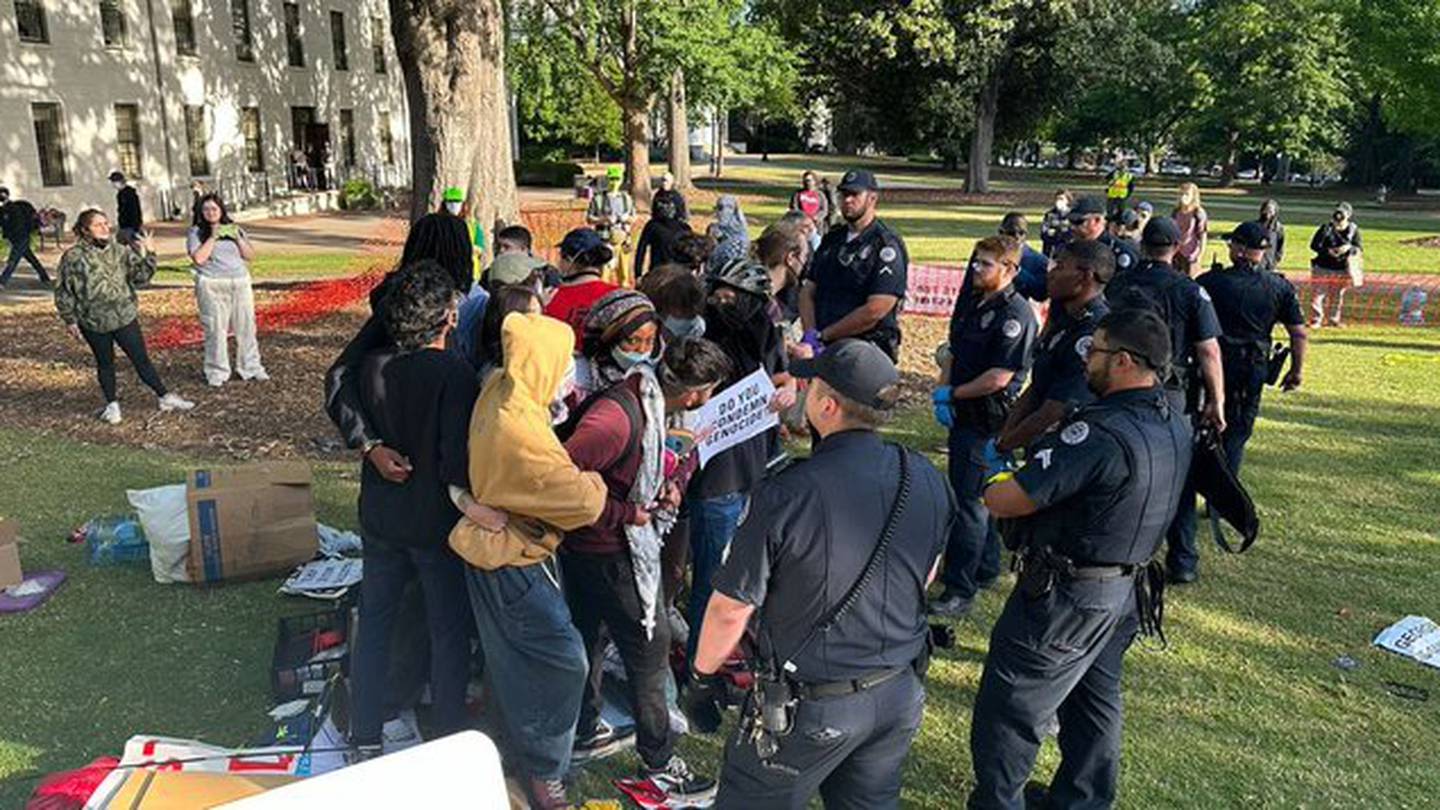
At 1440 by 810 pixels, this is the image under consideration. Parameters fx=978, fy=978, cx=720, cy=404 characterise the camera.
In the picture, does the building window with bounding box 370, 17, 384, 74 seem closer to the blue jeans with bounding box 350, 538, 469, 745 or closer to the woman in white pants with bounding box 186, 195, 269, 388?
the woman in white pants with bounding box 186, 195, 269, 388

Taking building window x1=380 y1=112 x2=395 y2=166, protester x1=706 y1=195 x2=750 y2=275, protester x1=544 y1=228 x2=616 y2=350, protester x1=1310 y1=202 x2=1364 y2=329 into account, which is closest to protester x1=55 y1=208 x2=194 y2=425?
protester x1=706 y1=195 x2=750 y2=275

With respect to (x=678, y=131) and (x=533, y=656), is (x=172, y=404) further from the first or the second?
(x=678, y=131)

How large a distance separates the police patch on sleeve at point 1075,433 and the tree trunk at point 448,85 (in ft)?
34.8

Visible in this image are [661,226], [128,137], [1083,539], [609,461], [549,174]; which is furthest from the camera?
[549,174]

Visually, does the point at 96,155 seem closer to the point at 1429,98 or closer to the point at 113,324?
the point at 113,324

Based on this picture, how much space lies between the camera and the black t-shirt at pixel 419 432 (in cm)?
329

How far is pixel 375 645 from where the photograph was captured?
3.71m

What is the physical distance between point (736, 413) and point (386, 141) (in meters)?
36.2

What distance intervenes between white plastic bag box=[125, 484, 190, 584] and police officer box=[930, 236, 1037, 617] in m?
4.05

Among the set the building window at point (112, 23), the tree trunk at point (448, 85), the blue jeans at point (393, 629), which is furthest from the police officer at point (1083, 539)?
the building window at point (112, 23)

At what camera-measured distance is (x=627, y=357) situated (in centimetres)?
344

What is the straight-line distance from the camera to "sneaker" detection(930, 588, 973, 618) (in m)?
5.23

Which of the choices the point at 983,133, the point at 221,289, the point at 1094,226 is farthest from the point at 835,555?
the point at 983,133

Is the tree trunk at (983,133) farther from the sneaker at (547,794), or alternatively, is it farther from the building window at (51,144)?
the sneaker at (547,794)
